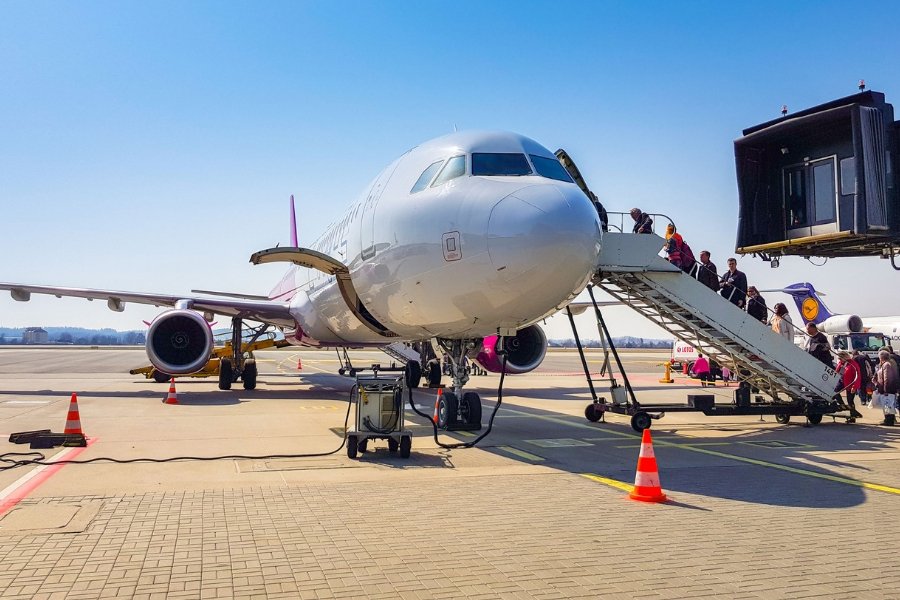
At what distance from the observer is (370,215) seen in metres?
11.2

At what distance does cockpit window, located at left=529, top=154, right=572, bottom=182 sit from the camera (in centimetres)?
931

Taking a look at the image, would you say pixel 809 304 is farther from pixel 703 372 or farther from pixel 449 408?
pixel 449 408

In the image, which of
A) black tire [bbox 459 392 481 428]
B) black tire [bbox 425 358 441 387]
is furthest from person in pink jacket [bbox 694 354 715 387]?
black tire [bbox 459 392 481 428]

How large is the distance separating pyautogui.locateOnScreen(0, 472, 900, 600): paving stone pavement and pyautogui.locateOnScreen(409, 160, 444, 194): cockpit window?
4.34 meters

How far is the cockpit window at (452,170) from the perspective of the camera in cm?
940

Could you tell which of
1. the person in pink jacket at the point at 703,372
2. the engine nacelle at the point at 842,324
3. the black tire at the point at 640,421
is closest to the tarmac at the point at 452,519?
the black tire at the point at 640,421

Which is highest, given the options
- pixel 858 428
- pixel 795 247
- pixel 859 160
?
pixel 859 160

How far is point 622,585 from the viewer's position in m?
4.26

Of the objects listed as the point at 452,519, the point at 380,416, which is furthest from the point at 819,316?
the point at 452,519

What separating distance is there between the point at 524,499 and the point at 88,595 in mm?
3714

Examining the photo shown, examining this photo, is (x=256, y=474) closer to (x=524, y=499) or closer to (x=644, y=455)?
(x=524, y=499)

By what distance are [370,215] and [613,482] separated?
5.60 m

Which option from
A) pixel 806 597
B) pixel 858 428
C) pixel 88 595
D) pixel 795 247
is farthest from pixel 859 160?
pixel 88 595

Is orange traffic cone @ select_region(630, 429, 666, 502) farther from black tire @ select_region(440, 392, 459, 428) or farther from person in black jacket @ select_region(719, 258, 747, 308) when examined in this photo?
person in black jacket @ select_region(719, 258, 747, 308)
